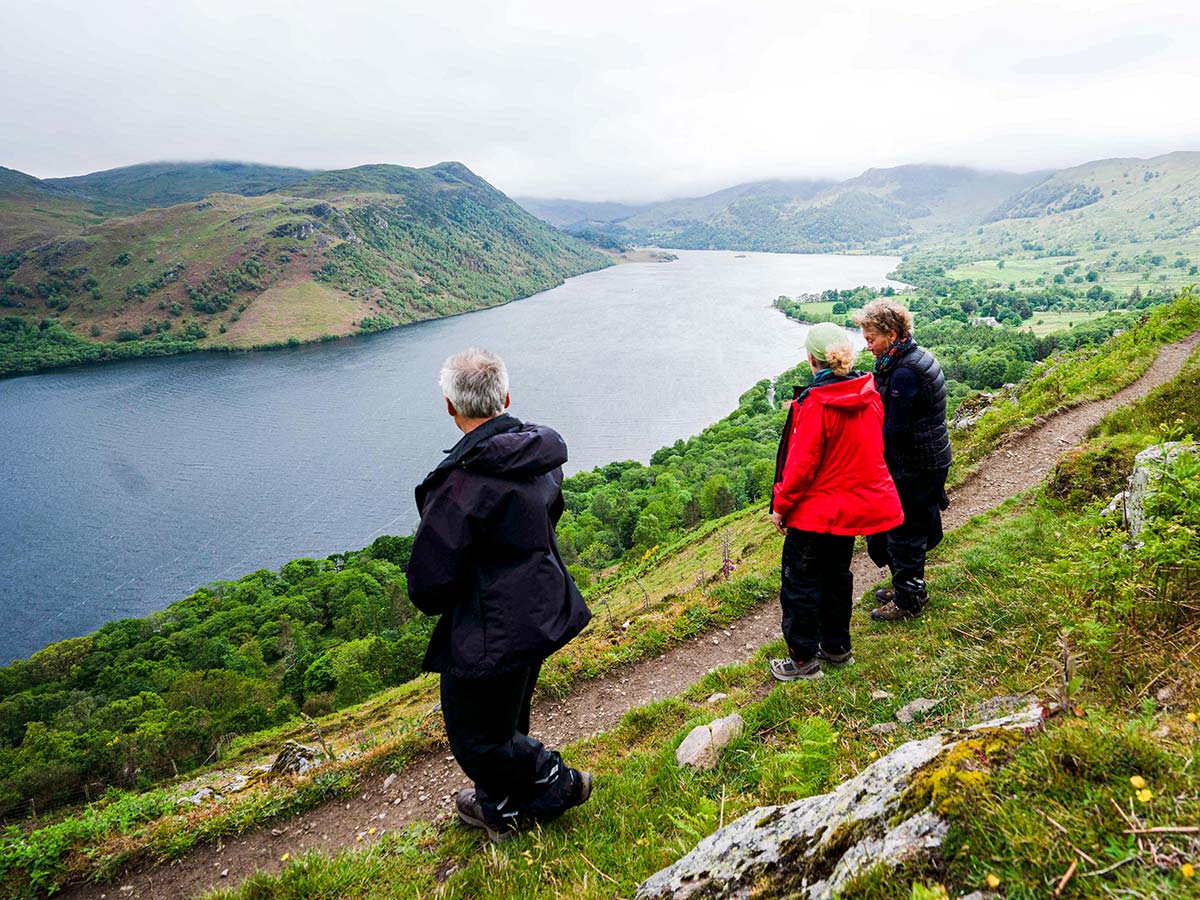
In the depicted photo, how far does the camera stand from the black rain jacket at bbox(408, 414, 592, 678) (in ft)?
10.2

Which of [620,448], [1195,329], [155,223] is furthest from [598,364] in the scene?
[155,223]

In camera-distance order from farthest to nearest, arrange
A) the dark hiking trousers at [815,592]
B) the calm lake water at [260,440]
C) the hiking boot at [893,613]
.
Result: the calm lake water at [260,440]
the hiking boot at [893,613]
the dark hiking trousers at [815,592]

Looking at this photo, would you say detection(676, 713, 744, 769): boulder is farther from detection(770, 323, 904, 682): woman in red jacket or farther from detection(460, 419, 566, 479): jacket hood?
detection(460, 419, 566, 479): jacket hood

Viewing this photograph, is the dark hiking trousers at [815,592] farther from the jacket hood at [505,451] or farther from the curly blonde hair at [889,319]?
the jacket hood at [505,451]

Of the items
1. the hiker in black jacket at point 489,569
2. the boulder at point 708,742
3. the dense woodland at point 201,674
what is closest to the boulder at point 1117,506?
the boulder at point 708,742

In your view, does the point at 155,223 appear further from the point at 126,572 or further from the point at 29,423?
the point at 126,572

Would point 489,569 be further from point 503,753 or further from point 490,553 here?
point 503,753

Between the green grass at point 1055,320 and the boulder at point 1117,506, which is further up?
the boulder at point 1117,506

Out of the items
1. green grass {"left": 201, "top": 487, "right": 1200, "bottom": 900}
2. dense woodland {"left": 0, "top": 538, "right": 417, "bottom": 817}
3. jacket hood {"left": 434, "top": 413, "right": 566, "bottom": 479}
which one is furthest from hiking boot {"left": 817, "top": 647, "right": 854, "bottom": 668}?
dense woodland {"left": 0, "top": 538, "right": 417, "bottom": 817}

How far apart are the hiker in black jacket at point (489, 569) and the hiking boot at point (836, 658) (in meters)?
2.68

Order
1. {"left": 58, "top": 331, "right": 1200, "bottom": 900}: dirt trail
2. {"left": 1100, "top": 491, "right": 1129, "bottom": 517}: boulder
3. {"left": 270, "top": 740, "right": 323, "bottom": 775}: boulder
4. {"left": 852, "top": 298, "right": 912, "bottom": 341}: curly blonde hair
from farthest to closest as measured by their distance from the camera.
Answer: {"left": 270, "top": 740, "right": 323, "bottom": 775}: boulder < {"left": 852, "top": 298, "right": 912, "bottom": 341}: curly blonde hair < {"left": 58, "top": 331, "right": 1200, "bottom": 900}: dirt trail < {"left": 1100, "top": 491, "right": 1129, "bottom": 517}: boulder

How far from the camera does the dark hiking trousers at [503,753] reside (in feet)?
11.4

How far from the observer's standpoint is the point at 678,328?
12556 centimetres

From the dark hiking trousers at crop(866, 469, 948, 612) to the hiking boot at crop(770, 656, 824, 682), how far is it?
1.38 m
